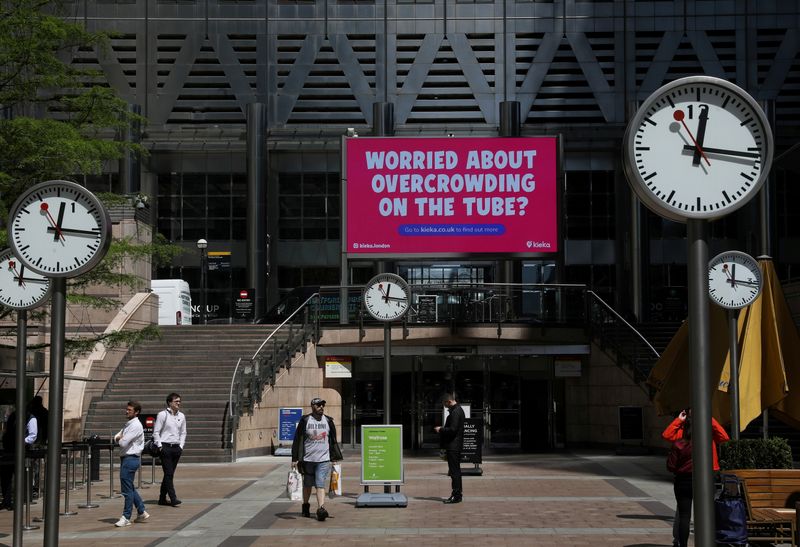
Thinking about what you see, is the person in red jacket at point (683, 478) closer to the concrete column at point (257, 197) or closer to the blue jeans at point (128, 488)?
the blue jeans at point (128, 488)

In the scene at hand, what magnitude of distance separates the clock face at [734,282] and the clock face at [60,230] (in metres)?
10.0

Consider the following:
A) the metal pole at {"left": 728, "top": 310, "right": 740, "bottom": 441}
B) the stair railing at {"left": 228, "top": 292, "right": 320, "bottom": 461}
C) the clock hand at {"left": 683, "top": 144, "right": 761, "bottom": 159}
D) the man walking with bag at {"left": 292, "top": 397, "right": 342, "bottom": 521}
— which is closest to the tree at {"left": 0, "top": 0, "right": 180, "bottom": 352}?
the man walking with bag at {"left": 292, "top": 397, "right": 342, "bottom": 521}

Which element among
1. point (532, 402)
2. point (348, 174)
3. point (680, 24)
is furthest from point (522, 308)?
point (680, 24)

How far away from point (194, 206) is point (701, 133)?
52.5 meters

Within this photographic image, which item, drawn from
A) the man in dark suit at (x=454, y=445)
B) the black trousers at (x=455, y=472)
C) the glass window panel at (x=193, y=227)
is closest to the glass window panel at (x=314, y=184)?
the glass window panel at (x=193, y=227)

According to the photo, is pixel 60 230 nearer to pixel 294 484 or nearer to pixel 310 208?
pixel 294 484

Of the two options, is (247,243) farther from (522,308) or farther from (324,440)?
(324,440)

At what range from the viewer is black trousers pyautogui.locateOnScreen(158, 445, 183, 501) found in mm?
17938

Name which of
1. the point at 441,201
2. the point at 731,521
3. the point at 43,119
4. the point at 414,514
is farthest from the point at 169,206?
the point at 731,521

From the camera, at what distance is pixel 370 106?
54531mm

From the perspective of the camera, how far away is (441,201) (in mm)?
33438

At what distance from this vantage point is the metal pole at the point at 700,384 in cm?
457

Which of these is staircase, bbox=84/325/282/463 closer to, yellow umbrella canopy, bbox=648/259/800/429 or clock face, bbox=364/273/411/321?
clock face, bbox=364/273/411/321

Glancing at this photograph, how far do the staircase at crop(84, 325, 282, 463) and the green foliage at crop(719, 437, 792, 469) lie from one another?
650 inches
